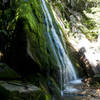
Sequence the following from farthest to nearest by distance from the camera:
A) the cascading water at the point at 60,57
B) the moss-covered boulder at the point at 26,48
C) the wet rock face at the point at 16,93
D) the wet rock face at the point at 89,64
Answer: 1. the wet rock face at the point at 89,64
2. the cascading water at the point at 60,57
3. the moss-covered boulder at the point at 26,48
4. the wet rock face at the point at 16,93

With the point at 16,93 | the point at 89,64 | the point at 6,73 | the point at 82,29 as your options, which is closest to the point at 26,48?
the point at 6,73

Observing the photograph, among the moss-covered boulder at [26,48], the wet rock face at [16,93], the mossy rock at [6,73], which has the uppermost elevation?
the moss-covered boulder at [26,48]

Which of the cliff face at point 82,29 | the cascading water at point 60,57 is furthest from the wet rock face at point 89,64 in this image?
the cascading water at point 60,57

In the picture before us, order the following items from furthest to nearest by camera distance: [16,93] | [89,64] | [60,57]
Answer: [89,64], [60,57], [16,93]

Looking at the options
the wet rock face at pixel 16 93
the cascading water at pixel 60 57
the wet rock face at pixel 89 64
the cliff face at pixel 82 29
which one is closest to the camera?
the wet rock face at pixel 16 93

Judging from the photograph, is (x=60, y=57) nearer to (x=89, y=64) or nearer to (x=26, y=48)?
(x=89, y=64)

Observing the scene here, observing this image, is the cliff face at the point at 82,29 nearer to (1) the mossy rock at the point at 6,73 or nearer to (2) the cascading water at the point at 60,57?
(2) the cascading water at the point at 60,57

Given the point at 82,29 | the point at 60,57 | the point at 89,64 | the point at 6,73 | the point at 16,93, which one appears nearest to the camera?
the point at 16,93

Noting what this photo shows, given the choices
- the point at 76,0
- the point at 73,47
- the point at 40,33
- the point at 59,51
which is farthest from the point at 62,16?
the point at 40,33

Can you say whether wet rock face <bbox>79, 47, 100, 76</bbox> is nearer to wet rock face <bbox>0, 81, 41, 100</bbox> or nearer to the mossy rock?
the mossy rock

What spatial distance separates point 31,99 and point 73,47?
8549 millimetres

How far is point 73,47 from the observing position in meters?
12.9

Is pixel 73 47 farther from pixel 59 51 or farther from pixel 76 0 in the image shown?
pixel 76 0

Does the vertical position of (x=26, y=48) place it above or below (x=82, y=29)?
below
